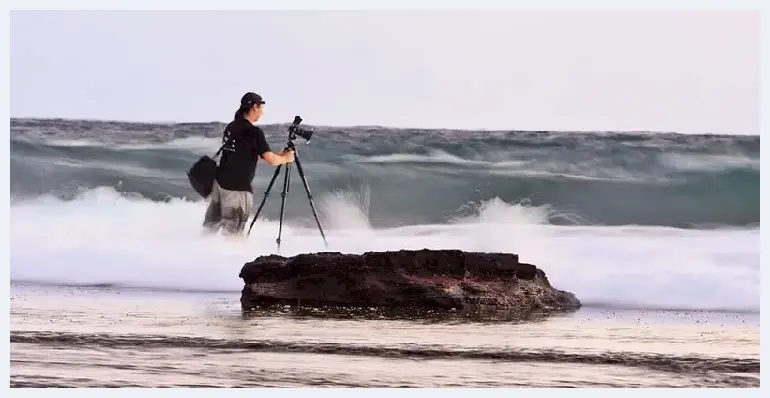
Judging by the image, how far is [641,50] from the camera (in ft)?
14.2

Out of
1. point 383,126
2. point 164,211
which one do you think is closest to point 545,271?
point 383,126

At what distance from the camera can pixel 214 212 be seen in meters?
4.34

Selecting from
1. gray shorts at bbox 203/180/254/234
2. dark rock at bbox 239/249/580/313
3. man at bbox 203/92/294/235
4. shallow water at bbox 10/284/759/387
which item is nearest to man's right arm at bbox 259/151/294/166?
man at bbox 203/92/294/235

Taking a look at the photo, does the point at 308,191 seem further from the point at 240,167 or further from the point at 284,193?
the point at 240,167

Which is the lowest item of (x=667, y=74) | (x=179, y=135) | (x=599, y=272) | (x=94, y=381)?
(x=94, y=381)

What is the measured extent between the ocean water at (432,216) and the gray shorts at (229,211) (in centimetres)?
5

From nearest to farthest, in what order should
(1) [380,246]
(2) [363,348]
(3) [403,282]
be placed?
(2) [363,348] → (3) [403,282] → (1) [380,246]

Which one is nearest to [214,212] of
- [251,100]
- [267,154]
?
[267,154]

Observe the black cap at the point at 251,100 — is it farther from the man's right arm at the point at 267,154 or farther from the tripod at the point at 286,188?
the tripod at the point at 286,188

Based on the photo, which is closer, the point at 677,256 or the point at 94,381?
the point at 94,381

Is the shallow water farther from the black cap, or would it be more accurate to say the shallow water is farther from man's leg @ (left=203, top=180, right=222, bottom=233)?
the black cap

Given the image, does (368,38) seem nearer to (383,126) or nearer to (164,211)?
(383,126)

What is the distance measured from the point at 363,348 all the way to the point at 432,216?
2.20ft

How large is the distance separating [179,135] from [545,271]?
1.64m
